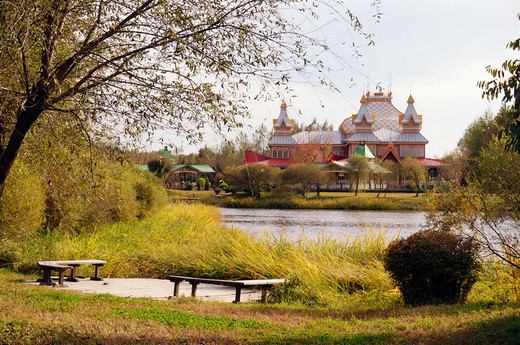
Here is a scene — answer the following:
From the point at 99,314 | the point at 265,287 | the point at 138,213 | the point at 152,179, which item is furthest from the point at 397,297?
the point at 152,179

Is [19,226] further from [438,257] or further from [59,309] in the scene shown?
[438,257]

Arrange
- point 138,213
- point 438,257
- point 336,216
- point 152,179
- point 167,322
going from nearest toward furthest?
point 167,322, point 438,257, point 138,213, point 152,179, point 336,216

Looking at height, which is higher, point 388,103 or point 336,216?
point 388,103

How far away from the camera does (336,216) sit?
36.1 m

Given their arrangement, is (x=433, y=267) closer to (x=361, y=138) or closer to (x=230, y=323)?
(x=230, y=323)

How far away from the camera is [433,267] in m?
7.60

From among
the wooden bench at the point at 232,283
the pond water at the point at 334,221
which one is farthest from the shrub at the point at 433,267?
the pond water at the point at 334,221

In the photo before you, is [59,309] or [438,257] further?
[438,257]

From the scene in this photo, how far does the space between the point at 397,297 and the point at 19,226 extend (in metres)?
8.15

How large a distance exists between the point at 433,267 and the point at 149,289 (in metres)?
4.97

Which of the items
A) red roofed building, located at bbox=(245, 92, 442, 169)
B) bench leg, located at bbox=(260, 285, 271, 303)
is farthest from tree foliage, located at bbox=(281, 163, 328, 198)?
bench leg, located at bbox=(260, 285, 271, 303)

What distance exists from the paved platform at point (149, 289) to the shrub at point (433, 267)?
2.66m

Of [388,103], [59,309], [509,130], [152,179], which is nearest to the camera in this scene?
[509,130]

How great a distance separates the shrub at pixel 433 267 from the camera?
762cm
